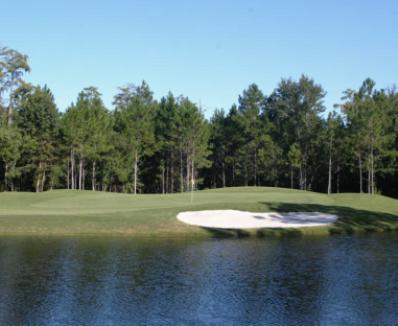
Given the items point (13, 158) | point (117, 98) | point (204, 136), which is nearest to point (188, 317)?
point (13, 158)

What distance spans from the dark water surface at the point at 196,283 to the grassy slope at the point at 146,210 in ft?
14.2

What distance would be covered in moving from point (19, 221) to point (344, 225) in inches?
885

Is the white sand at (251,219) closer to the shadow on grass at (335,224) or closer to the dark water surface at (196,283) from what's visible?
the shadow on grass at (335,224)

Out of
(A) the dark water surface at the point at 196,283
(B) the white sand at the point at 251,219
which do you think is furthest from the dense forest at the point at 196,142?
(A) the dark water surface at the point at 196,283

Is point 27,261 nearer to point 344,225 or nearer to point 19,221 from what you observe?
point 19,221

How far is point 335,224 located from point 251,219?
595cm

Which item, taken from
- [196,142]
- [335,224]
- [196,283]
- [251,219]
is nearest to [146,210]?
[251,219]

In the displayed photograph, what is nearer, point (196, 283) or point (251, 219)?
point (196, 283)

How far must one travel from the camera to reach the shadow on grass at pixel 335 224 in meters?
36.6

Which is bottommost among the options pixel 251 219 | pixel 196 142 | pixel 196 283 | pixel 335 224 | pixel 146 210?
pixel 196 283

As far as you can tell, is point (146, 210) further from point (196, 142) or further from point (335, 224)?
point (196, 142)

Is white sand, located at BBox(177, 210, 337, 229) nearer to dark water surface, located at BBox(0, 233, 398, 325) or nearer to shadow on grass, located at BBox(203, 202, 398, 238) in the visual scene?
shadow on grass, located at BBox(203, 202, 398, 238)

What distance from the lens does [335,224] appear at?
38.9 metres

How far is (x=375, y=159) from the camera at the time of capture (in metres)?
80.3
